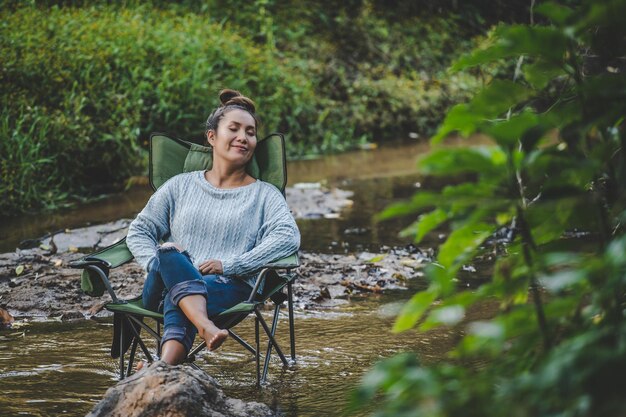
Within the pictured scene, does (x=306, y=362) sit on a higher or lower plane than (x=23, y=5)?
lower

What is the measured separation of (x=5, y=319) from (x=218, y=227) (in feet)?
4.94

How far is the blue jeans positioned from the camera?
3195 mm

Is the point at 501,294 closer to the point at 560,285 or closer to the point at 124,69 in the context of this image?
the point at 560,285

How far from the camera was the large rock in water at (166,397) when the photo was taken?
2.51 meters

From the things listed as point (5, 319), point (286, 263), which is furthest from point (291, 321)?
point (5, 319)

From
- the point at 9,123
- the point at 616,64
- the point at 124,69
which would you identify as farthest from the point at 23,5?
the point at 616,64

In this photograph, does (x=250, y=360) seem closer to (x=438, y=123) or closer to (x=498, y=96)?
(x=498, y=96)

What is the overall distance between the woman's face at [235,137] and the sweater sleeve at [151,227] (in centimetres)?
33

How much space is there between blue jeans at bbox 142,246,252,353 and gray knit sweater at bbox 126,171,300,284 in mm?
165

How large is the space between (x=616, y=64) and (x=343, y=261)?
2260mm

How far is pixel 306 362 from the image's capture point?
3701 millimetres

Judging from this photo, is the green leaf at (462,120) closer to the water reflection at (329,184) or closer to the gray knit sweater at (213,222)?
the gray knit sweater at (213,222)

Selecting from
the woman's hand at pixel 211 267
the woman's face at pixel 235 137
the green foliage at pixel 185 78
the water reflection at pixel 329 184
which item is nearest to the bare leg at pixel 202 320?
the woman's hand at pixel 211 267

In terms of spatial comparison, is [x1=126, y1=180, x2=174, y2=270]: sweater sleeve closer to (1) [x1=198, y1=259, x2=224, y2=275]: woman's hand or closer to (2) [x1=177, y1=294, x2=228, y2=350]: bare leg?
(1) [x1=198, y1=259, x2=224, y2=275]: woman's hand
